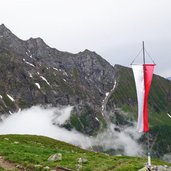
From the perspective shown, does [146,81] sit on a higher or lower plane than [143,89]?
higher

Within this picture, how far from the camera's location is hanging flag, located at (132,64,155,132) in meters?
25.2

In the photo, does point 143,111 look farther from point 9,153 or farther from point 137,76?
point 9,153

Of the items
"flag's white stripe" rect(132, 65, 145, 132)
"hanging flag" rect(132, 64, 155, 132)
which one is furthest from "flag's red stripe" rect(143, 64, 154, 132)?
"flag's white stripe" rect(132, 65, 145, 132)

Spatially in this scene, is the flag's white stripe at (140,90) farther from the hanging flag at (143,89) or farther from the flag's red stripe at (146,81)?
the flag's red stripe at (146,81)

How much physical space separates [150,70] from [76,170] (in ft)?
45.9

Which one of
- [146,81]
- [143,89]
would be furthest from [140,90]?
[146,81]

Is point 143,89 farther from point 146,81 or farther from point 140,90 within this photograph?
point 146,81

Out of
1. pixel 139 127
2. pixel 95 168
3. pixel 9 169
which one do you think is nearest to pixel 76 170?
pixel 95 168

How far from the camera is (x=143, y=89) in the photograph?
25.2 m

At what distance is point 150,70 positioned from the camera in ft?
83.0

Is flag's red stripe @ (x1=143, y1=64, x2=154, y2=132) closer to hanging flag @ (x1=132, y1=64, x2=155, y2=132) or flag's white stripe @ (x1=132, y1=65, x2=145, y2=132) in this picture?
hanging flag @ (x1=132, y1=64, x2=155, y2=132)

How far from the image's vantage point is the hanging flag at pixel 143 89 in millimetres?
25156

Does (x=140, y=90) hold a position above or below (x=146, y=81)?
below

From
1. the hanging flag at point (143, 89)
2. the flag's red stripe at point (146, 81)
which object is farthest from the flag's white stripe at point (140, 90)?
the flag's red stripe at point (146, 81)
